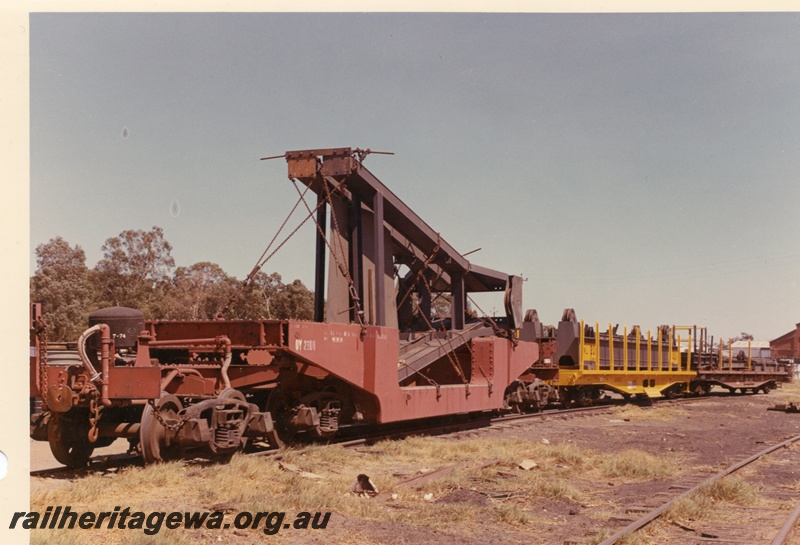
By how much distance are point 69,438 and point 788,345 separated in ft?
224

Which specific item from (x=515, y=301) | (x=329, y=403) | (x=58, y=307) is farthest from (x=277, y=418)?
(x=58, y=307)

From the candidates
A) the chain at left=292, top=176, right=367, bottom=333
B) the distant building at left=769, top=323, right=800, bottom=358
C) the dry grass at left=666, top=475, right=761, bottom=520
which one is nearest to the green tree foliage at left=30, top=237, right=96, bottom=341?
the chain at left=292, top=176, right=367, bottom=333

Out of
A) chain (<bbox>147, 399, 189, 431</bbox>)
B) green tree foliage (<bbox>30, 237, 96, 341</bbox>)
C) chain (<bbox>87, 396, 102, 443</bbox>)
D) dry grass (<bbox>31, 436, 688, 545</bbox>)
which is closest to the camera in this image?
dry grass (<bbox>31, 436, 688, 545</bbox>)

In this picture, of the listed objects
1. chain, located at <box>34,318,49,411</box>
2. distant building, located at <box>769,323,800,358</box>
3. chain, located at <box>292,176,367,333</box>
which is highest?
chain, located at <box>292,176,367,333</box>

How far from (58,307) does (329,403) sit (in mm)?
32182

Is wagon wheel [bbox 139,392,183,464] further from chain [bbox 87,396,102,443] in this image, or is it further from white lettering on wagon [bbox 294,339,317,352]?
white lettering on wagon [bbox 294,339,317,352]

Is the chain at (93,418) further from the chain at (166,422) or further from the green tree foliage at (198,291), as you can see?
the green tree foliage at (198,291)

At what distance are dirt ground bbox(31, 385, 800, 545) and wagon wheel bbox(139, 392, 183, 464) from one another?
78cm

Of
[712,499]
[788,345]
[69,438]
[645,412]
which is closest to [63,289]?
[645,412]

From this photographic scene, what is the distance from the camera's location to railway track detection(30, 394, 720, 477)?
9530 millimetres

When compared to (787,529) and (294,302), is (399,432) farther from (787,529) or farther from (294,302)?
(294,302)

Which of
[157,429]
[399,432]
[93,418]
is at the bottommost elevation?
[399,432]

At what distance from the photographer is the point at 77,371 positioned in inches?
345

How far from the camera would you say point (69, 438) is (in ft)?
30.6
